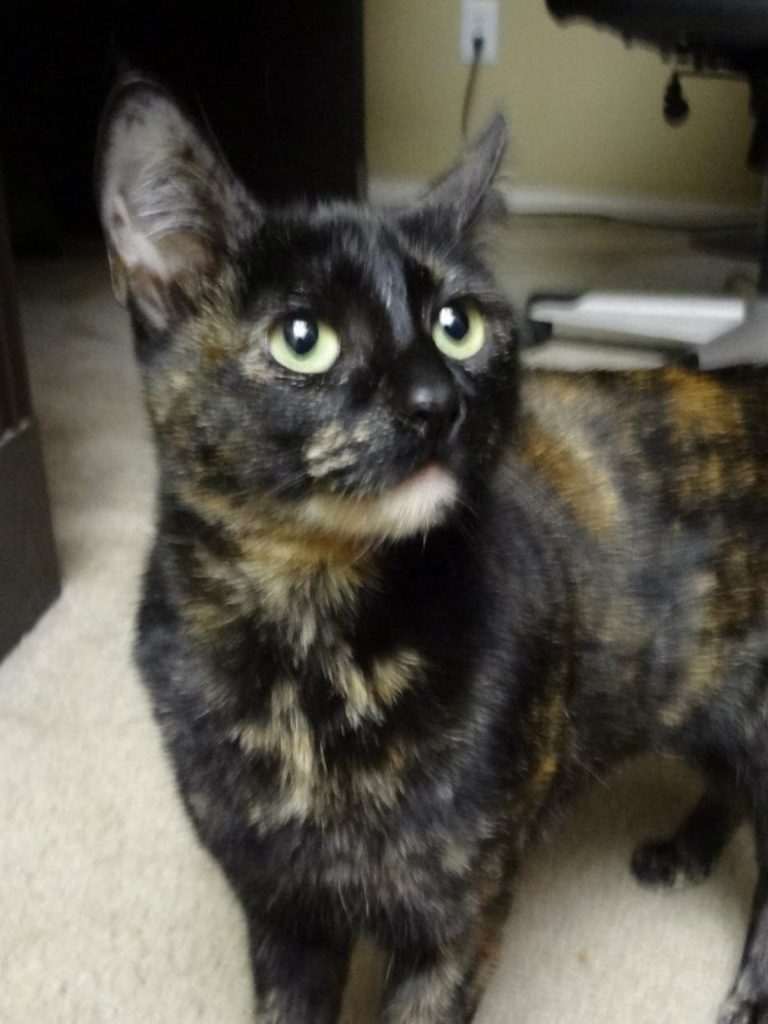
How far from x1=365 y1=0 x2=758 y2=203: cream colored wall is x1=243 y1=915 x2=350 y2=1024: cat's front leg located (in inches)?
81.8

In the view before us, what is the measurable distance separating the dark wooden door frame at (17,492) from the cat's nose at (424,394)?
2.42 feet

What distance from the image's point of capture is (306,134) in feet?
7.83

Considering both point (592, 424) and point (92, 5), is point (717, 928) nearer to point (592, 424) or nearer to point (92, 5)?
point (592, 424)

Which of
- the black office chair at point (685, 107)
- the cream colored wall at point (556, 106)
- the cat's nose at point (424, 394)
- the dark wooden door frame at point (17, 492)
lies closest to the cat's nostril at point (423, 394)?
the cat's nose at point (424, 394)

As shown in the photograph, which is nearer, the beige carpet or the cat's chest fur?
the cat's chest fur

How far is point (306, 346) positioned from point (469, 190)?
209 mm

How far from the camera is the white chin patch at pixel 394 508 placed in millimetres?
593

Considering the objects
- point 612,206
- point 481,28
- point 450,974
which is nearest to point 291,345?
point 450,974

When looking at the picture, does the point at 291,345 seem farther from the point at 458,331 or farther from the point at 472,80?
the point at 472,80

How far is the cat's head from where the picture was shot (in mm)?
582

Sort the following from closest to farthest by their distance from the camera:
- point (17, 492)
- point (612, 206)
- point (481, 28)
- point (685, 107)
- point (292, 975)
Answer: point (292, 975)
point (17, 492)
point (685, 107)
point (481, 28)
point (612, 206)

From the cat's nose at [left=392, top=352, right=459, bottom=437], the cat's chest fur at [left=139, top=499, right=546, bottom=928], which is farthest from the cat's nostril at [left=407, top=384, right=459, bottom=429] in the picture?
the cat's chest fur at [left=139, top=499, right=546, bottom=928]

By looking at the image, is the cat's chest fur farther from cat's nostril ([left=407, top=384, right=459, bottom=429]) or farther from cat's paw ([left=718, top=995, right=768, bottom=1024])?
cat's paw ([left=718, top=995, right=768, bottom=1024])

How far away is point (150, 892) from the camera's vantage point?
0.97 metres
